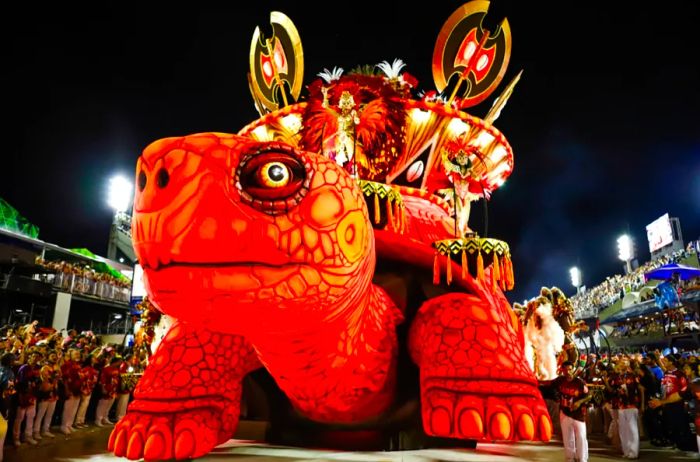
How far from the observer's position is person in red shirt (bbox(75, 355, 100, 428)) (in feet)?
24.1

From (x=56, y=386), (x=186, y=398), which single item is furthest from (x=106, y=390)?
(x=186, y=398)

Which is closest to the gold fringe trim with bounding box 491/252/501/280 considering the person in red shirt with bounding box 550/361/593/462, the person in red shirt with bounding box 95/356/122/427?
the person in red shirt with bounding box 550/361/593/462

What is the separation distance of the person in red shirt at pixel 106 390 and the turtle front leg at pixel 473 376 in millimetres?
7011

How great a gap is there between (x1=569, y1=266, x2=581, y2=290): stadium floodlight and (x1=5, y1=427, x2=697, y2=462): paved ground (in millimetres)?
50886

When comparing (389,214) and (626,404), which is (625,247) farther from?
(389,214)

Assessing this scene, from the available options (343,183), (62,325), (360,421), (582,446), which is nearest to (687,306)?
(582,446)

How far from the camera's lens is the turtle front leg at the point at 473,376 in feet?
7.72

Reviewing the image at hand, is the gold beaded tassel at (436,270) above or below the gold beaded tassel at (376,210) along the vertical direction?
below

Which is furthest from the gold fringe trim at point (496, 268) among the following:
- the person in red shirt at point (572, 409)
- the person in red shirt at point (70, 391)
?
the person in red shirt at point (70, 391)

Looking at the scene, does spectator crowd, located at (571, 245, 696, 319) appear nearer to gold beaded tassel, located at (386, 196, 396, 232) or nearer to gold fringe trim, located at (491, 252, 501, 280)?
gold fringe trim, located at (491, 252, 501, 280)

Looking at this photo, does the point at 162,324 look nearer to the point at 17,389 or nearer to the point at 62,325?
the point at 17,389

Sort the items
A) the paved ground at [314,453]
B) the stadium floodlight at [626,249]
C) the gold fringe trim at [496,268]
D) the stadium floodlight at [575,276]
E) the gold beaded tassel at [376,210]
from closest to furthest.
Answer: the gold fringe trim at [496,268] → the gold beaded tassel at [376,210] → the paved ground at [314,453] → the stadium floodlight at [626,249] → the stadium floodlight at [575,276]

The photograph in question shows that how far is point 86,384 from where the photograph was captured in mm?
7355

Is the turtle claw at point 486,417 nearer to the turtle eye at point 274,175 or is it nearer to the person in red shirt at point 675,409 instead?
the turtle eye at point 274,175
